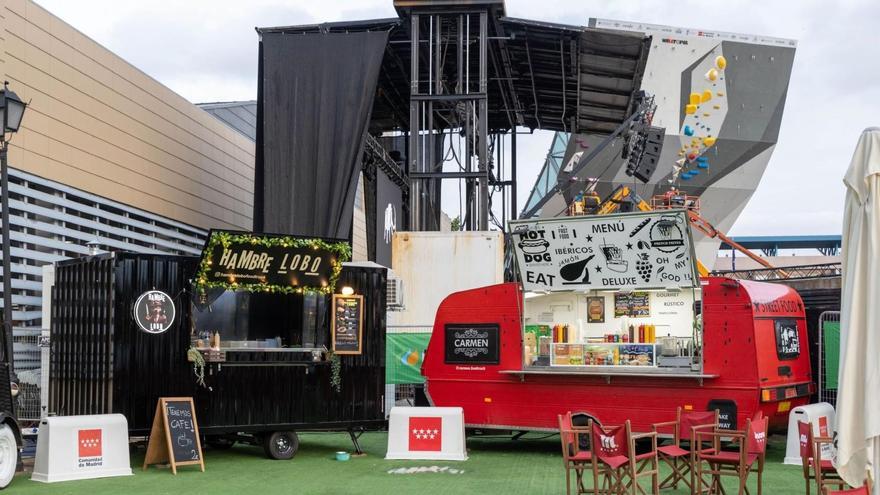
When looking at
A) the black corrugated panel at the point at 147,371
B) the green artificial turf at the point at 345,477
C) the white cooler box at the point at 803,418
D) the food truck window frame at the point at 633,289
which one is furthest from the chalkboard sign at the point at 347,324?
the white cooler box at the point at 803,418

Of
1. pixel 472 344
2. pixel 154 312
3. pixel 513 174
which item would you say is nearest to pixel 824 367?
pixel 472 344

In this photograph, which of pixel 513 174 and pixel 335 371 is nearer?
pixel 335 371

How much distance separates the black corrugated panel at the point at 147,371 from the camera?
11.8 m

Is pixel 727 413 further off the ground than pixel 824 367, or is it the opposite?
pixel 824 367

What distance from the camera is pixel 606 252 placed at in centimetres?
1355

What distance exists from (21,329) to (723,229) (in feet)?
104

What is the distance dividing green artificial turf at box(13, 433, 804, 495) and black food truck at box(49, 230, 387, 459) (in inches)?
23.3

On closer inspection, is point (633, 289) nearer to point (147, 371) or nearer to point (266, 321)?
point (266, 321)

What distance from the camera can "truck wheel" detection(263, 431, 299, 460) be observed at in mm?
12875

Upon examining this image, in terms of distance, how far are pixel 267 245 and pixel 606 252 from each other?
15.2ft

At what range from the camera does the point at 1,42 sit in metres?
13.9

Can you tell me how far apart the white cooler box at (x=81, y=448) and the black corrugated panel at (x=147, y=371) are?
557 millimetres

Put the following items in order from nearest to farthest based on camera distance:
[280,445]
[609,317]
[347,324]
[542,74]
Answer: [280,445] < [347,324] < [609,317] < [542,74]

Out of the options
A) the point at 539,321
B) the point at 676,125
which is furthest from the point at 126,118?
the point at 676,125
